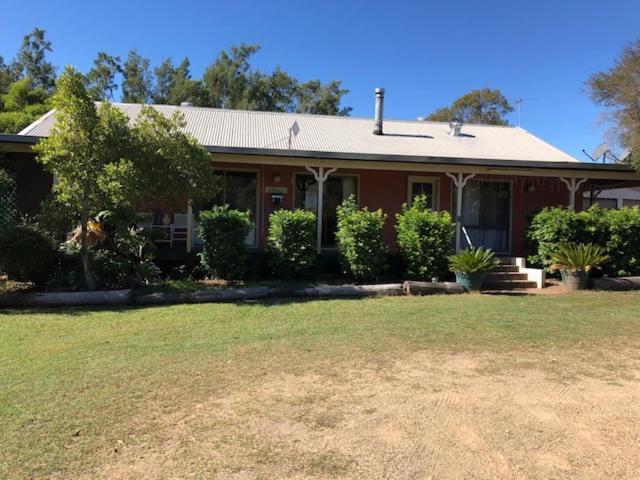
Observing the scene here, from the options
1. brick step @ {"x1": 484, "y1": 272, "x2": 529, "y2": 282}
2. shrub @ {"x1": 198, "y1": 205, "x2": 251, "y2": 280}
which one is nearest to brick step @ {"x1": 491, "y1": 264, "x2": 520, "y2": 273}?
brick step @ {"x1": 484, "y1": 272, "x2": 529, "y2": 282}

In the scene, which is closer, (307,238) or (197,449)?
(197,449)

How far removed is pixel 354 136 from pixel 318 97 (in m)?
26.1

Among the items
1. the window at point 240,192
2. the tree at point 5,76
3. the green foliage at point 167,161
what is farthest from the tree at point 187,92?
the green foliage at point 167,161

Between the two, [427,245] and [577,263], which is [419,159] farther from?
[577,263]

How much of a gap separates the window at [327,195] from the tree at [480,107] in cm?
2820

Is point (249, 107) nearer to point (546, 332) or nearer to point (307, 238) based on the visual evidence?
point (307, 238)

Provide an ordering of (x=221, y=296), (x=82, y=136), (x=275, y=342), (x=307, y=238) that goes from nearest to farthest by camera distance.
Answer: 1. (x=275, y=342)
2. (x=82, y=136)
3. (x=221, y=296)
4. (x=307, y=238)

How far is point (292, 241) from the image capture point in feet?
35.3

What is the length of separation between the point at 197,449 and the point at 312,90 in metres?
39.3

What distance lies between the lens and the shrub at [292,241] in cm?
1066

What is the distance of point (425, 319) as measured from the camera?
7.64 meters

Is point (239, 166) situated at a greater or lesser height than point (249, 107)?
lesser

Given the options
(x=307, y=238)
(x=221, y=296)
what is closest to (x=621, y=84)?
(x=307, y=238)

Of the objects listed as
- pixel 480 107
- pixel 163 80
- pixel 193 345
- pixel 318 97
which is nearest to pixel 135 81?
pixel 163 80
